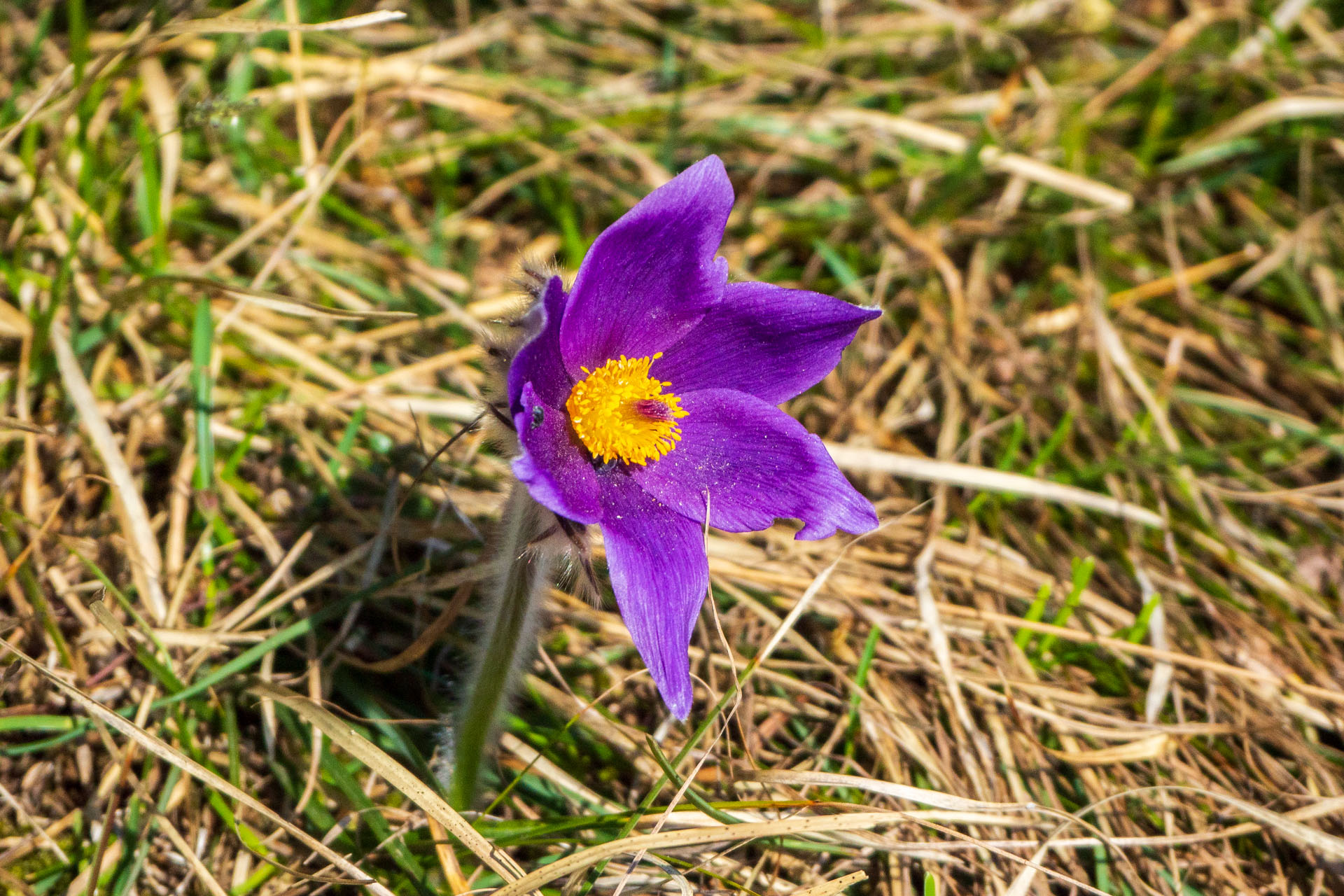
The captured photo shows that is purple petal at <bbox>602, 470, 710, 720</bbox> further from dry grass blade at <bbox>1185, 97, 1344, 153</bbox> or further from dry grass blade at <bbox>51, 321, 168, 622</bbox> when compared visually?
dry grass blade at <bbox>1185, 97, 1344, 153</bbox>

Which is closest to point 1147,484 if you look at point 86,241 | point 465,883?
point 465,883

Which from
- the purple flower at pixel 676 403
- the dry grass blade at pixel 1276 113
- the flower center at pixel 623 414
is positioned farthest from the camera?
the dry grass blade at pixel 1276 113

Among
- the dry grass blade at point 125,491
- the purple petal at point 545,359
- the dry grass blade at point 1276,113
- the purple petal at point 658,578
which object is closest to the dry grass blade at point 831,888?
the purple petal at point 658,578

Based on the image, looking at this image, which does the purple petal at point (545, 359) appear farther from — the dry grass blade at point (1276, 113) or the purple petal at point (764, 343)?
the dry grass blade at point (1276, 113)

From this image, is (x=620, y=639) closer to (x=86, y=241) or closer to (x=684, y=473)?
(x=684, y=473)

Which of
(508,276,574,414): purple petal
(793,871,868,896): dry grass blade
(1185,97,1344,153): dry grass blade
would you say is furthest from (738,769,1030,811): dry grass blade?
(1185,97,1344,153): dry grass blade

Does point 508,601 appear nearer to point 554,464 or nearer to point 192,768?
point 554,464
